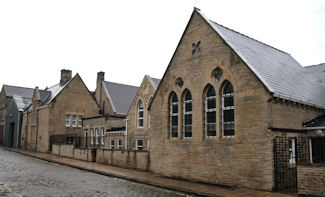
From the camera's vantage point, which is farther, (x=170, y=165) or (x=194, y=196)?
(x=170, y=165)

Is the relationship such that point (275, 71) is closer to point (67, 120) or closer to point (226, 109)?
point (226, 109)

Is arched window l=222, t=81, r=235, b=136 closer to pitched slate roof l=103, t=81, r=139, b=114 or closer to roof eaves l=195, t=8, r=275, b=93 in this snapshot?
roof eaves l=195, t=8, r=275, b=93

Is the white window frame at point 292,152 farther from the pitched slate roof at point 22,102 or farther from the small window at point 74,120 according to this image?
the pitched slate roof at point 22,102

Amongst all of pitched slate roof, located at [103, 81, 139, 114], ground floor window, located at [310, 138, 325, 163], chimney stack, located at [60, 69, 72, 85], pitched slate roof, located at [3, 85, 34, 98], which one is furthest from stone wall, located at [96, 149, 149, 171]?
pitched slate roof, located at [3, 85, 34, 98]

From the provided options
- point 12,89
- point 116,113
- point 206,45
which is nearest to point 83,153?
point 116,113

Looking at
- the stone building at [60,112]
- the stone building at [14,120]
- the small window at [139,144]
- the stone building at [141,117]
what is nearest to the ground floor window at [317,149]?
the stone building at [141,117]

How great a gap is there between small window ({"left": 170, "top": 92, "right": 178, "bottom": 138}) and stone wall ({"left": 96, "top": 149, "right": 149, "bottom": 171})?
2.75 meters

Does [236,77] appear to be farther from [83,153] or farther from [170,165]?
[83,153]

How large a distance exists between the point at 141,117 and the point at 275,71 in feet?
51.6

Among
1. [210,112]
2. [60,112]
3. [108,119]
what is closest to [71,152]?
[108,119]

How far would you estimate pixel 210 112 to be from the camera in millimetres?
15547

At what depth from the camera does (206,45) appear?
1593 centimetres

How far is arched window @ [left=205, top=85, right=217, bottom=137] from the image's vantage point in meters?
15.3

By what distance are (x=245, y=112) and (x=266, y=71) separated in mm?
2731
